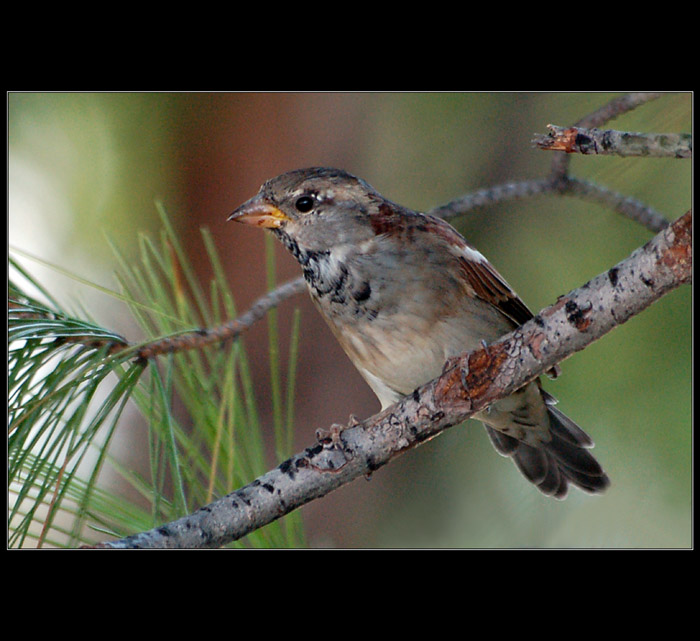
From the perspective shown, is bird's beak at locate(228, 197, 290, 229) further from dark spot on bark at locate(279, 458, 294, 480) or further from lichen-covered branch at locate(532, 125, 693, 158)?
lichen-covered branch at locate(532, 125, 693, 158)

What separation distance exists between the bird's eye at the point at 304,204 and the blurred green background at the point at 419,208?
0.70 metres

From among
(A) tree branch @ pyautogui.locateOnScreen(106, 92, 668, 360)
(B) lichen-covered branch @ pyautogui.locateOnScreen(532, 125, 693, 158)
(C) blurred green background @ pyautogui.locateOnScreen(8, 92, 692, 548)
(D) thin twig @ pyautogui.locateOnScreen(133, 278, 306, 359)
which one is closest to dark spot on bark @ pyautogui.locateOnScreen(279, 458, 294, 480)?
(D) thin twig @ pyautogui.locateOnScreen(133, 278, 306, 359)

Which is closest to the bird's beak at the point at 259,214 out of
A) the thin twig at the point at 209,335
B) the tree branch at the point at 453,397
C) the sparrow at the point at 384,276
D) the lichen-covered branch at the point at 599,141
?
the sparrow at the point at 384,276

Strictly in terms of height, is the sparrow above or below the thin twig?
above

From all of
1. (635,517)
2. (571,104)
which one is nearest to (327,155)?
(571,104)

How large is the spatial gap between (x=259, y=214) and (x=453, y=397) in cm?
82

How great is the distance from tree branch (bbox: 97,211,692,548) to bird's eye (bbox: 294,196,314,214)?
0.73 m

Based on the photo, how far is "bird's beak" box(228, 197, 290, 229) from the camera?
6.93ft

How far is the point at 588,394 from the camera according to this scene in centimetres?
271

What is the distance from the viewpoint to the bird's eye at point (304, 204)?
2.17 m

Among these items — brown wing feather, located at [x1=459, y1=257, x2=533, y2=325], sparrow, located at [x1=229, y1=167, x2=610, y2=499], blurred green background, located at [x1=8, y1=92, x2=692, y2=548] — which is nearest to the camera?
sparrow, located at [x1=229, y1=167, x2=610, y2=499]

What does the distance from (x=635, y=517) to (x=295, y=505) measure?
4.95ft

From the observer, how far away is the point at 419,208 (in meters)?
3.17

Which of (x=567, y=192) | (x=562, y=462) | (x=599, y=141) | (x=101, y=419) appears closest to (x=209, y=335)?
(x=101, y=419)
